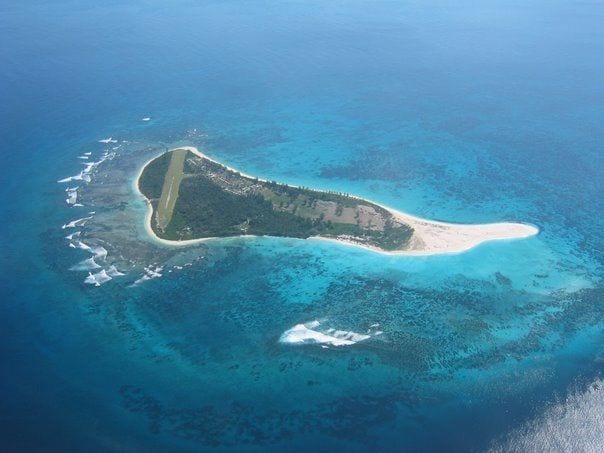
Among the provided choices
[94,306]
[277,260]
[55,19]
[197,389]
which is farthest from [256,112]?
[55,19]

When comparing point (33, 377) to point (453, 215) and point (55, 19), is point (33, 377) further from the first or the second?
point (55, 19)

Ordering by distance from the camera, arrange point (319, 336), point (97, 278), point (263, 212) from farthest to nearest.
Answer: point (263, 212)
point (97, 278)
point (319, 336)

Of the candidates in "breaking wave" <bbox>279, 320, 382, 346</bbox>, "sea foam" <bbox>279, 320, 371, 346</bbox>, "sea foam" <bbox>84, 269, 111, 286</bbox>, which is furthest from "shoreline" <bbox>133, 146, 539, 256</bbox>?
"sea foam" <bbox>279, 320, 371, 346</bbox>

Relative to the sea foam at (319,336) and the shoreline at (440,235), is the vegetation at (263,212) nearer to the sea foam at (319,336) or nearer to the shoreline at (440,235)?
the shoreline at (440,235)

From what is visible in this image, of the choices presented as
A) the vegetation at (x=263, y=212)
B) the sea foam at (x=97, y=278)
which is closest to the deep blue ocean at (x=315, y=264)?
the sea foam at (x=97, y=278)

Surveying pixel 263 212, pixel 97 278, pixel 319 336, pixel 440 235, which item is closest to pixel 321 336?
pixel 319 336

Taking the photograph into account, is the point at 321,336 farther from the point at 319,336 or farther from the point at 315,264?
the point at 315,264
